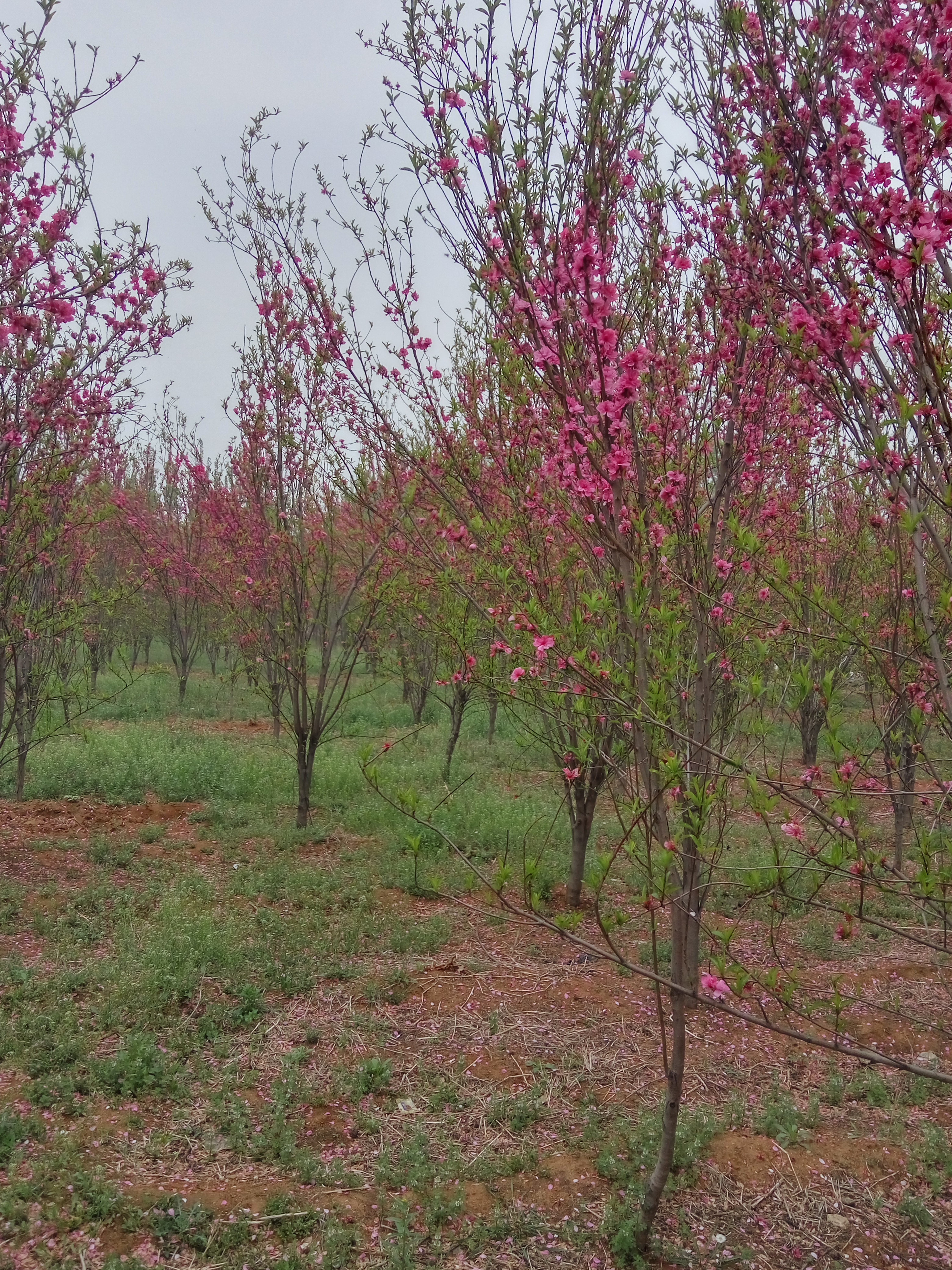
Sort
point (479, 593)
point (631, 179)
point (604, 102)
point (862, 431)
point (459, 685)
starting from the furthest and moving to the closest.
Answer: point (459, 685) < point (479, 593) < point (631, 179) < point (604, 102) < point (862, 431)

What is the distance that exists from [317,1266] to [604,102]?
12.5 feet

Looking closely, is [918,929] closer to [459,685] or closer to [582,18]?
[582,18]

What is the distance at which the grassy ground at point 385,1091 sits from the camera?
2.73 meters

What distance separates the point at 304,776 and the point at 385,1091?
13.3 feet

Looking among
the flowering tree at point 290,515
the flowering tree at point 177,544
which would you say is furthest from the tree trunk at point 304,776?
the flowering tree at point 177,544

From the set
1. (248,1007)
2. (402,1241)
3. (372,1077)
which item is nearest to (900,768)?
(402,1241)

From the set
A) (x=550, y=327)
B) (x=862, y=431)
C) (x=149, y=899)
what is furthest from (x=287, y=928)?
(x=862, y=431)

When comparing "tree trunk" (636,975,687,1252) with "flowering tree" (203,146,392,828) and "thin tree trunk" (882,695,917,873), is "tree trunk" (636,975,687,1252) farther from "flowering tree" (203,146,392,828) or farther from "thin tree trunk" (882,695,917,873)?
"flowering tree" (203,146,392,828)

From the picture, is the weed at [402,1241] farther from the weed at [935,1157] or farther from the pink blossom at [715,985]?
the weed at [935,1157]

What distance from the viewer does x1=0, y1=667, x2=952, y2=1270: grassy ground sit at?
2732 millimetres

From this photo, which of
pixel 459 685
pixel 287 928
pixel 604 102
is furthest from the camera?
pixel 459 685

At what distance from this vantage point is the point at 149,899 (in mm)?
5457

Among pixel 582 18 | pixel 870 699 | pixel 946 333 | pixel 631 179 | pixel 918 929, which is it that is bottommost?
pixel 918 929

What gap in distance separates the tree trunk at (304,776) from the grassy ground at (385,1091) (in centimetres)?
86
